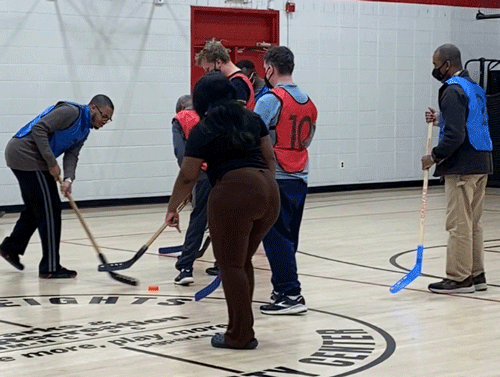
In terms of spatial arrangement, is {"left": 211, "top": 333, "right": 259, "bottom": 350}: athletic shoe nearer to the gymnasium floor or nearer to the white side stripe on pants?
the gymnasium floor

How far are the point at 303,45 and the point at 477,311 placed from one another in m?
9.68

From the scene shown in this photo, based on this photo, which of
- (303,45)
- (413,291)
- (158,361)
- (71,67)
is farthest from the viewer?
(303,45)

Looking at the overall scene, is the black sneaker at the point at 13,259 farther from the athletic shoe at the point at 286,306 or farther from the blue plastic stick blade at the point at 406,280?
the blue plastic stick blade at the point at 406,280

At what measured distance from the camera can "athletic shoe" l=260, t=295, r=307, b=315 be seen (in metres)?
6.34

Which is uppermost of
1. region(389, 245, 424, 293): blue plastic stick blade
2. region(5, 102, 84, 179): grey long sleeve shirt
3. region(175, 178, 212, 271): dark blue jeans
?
region(5, 102, 84, 179): grey long sleeve shirt

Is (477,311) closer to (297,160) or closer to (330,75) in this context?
(297,160)

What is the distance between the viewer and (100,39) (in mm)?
13633

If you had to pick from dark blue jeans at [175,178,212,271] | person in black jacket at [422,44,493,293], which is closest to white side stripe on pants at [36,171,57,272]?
dark blue jeans at [175,178,212,271]

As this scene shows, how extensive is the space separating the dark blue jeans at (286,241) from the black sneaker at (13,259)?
8.95ft

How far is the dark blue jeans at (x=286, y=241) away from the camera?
6.30 metres

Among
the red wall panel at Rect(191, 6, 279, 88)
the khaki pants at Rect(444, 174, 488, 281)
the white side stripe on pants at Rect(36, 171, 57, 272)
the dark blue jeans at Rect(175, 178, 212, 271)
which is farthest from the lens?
the red wall panel at Rect(191, 6, 279, 88)

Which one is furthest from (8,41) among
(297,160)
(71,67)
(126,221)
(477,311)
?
(477,311)

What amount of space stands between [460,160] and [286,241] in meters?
1.51

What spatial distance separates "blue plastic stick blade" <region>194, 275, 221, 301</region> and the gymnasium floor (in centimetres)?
7
